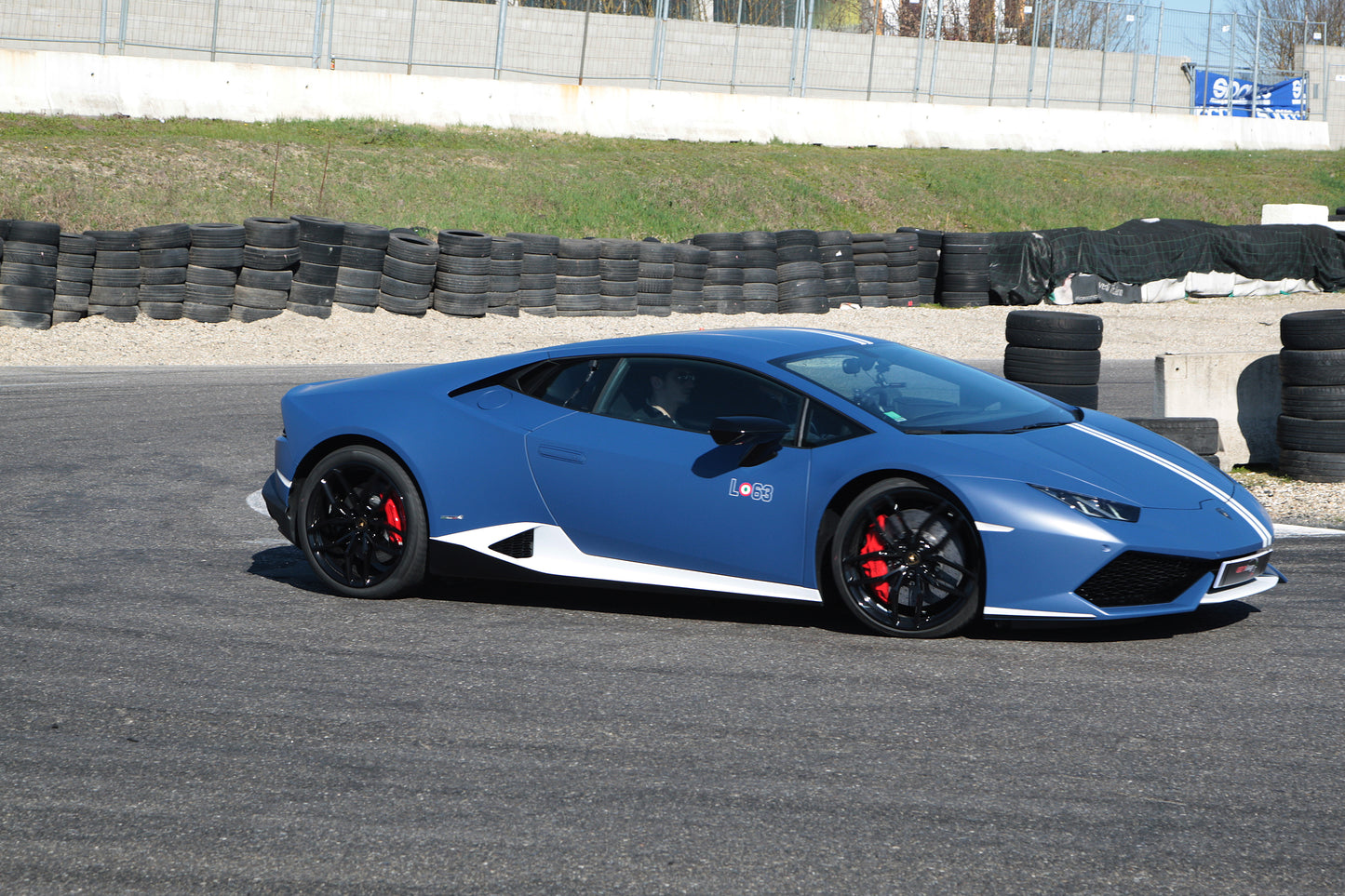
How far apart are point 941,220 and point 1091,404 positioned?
23.7 meters

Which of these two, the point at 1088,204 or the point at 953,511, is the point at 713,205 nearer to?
the point at 1088,204

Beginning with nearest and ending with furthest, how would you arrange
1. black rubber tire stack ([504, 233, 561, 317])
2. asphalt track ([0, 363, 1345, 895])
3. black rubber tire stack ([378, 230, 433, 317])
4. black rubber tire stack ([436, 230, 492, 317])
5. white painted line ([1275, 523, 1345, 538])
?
1. asphalt track ([0, 363, 1345, 895])
2. white painted line ([1275, 523, 1345, 538])
3. black rubber tire stack ([378, 230, 433, 317])
4. black rubber tire stack ([436, 230, 492, 317])
5. black rubber tire stack ([504, 233, 561, 317])

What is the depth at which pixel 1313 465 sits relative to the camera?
28.1 feet

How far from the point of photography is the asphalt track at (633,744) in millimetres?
3336

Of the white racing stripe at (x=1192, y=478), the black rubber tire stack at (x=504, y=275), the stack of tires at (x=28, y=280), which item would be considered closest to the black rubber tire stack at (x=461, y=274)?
the black rubber tire stack at (x=504, y=275)

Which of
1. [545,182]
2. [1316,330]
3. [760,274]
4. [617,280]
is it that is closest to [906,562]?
[1316,330]

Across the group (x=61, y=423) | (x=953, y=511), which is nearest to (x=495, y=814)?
(x=953, y=511)

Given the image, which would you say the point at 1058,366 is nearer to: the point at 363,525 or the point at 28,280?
the point at 363,525

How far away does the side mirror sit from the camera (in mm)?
5211

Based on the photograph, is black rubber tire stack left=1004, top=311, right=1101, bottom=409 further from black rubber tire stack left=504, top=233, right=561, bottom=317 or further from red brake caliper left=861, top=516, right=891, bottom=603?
black rubber tire stack left=504, top=233, right=561, bottom=317

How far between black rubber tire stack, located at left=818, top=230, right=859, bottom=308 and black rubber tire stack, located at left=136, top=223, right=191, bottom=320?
31.2ft

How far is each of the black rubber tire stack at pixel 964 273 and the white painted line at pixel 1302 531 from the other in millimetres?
15818

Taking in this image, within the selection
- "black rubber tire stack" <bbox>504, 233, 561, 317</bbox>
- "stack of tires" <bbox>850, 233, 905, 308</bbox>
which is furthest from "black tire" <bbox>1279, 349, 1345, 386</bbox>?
"stack of tires" <bbox>850, 233, 905, 308</bbox>

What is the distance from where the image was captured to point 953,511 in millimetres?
5055
